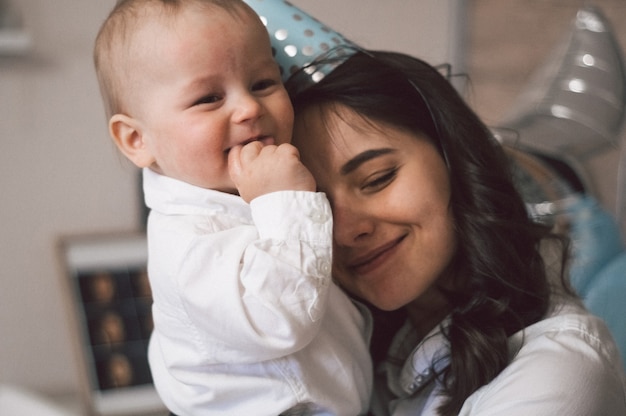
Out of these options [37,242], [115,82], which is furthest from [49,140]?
[115,82]

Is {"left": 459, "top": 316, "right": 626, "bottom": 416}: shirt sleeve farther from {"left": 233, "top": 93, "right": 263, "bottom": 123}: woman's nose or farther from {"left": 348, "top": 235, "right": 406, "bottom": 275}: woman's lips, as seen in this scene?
{"left": 233, "top": 93, "right": 263, "bottom": 123}: woman's nose

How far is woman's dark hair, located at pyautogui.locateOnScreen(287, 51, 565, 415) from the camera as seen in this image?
89cm

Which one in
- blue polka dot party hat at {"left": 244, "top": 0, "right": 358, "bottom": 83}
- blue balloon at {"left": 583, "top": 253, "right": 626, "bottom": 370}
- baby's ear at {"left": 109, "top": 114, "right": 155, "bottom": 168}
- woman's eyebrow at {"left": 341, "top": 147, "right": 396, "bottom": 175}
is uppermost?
blue polka dot party hat at {"left": 244, "top": 0, "right": 358, "bottom": 83}

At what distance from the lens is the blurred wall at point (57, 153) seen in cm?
191

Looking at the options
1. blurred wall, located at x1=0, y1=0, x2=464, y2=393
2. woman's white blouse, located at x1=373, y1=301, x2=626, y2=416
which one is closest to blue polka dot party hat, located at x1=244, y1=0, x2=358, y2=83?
woman's white blouse, located at x1=373, y1=301, x2=626, y2=416

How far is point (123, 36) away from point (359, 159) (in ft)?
1.14

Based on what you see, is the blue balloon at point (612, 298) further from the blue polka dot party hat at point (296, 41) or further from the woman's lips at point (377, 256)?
the blue polka dot party hat at point (296, 41)

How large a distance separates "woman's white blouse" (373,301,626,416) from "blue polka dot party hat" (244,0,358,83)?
0.45 metres

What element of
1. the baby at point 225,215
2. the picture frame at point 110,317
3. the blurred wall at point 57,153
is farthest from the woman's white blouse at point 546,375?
the blurred wall at point 57,153

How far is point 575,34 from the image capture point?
1660mm

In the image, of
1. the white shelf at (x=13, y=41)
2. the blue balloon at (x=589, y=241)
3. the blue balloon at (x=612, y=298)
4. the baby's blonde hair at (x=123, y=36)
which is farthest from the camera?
the white shelf at (x=13, y=41)

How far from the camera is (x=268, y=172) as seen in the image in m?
0.71

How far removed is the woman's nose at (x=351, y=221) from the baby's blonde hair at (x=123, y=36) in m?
0.29

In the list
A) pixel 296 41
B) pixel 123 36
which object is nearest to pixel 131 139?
pixel 123 36
